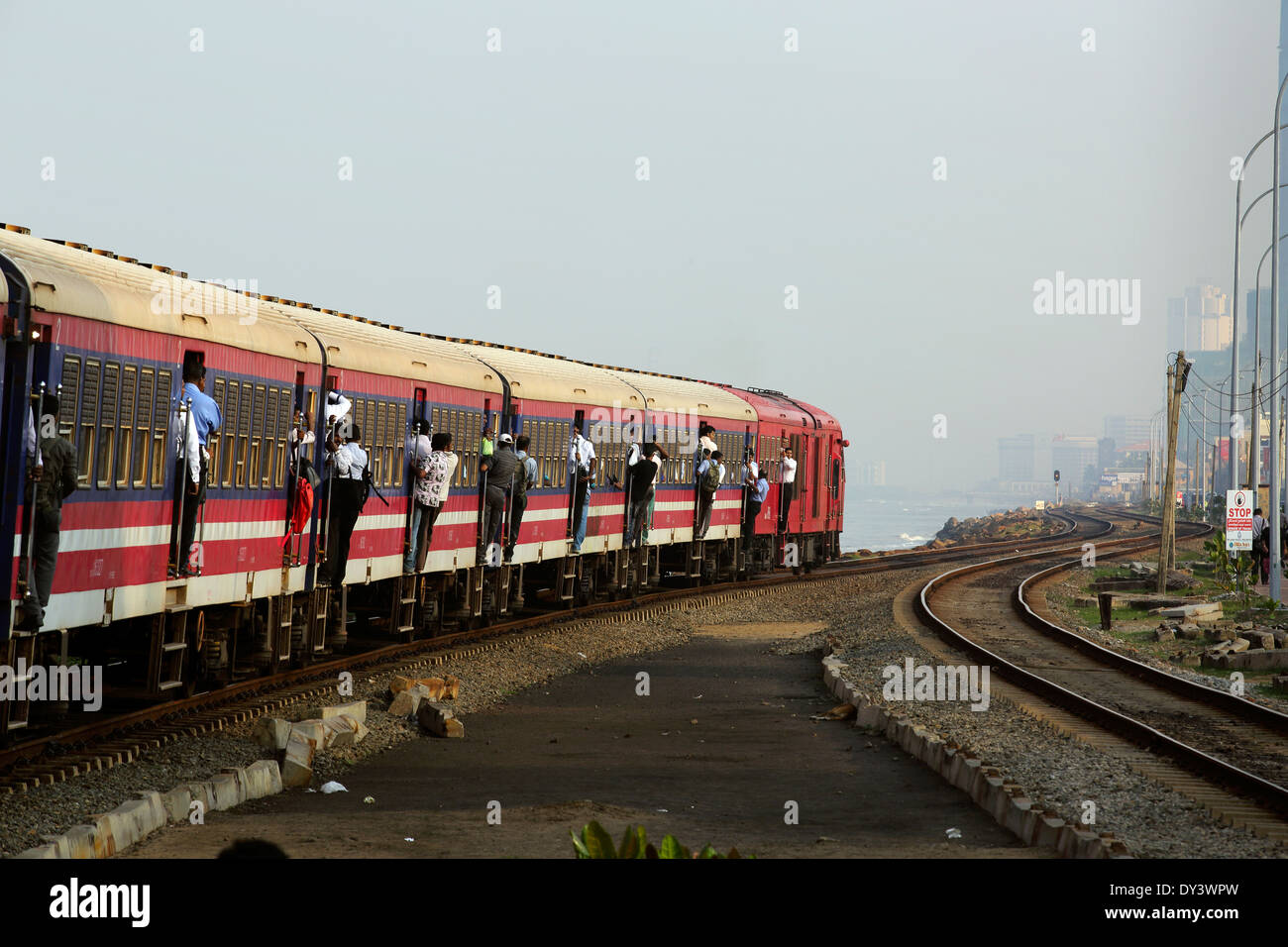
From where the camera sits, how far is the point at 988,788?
11.9 m

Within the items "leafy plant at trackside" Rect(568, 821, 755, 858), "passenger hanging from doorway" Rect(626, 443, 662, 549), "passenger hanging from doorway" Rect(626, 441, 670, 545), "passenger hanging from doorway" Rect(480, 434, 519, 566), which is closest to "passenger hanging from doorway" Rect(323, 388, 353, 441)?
"passenger hanging from doorway" Rect(480, 434, 519, 566)

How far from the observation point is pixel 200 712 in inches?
571

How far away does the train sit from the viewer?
11633mm

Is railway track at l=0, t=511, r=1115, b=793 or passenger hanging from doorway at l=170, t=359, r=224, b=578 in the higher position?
passenger hanging from doorway at l=170, t=359, r=224, b=578

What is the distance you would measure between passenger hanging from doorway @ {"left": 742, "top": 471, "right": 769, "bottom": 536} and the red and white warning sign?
10144 mm

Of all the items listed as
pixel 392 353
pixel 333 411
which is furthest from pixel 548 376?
pixel 333 411

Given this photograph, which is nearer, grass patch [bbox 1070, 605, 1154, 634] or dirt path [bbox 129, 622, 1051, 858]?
dirt path [bbox 129, 622, 1051, 858]

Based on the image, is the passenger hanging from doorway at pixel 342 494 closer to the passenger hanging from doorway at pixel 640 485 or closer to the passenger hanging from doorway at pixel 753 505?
the passenger hanging from doorway at pixel 640 485

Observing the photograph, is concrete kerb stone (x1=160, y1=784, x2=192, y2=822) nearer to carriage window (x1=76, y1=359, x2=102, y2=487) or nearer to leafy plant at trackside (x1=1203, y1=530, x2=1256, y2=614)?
carriage window (x1=76, y1=359, x2=102, y2=487)

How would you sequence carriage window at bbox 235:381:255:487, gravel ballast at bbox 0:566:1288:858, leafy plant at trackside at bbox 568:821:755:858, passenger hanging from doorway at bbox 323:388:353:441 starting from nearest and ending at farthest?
leafy plant at trackside at bbox 568:821:755:858 < gravel ballast at bbox 0:566:1288:858 < carriage window at bbox 235:381:255:487 < passenger hanging from doorway at bbox 323:388:353:441

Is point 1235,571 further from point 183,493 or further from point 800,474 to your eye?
point 183,493

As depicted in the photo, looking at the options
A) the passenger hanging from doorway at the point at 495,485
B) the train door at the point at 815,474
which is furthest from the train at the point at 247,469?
the train door at the point at 815,474
